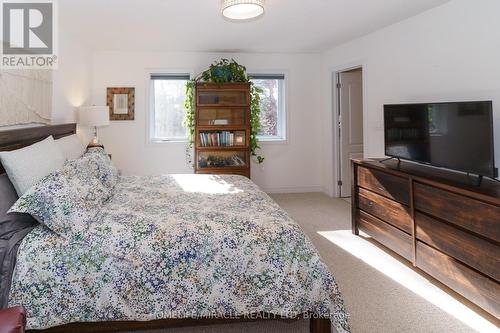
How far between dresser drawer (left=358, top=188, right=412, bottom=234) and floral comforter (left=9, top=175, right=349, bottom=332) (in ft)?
4.42

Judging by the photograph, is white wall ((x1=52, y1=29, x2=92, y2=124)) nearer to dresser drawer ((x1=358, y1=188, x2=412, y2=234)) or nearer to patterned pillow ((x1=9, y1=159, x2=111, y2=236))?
patterned pillow ((x1=9, y1=159, x2=111, y2=236))

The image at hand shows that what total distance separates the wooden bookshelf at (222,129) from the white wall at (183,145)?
558mm

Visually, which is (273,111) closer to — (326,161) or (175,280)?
(326,161)

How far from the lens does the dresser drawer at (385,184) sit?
9.55 feet

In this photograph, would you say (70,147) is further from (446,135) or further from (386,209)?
(446,135)

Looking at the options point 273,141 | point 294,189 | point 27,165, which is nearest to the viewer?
point 27,165

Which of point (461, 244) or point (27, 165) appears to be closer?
point (27, 165)

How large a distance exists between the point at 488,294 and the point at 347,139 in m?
3.62

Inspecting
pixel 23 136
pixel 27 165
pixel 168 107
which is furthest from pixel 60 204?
pixel 168 107

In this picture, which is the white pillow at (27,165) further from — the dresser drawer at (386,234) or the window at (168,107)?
the window at (168,107)

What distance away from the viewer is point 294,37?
4660 millimetres

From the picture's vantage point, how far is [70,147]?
312 centimetres

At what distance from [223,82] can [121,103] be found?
1.68m

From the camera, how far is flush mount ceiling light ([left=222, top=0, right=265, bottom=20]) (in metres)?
2.63
